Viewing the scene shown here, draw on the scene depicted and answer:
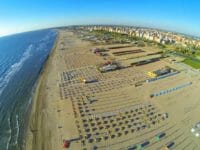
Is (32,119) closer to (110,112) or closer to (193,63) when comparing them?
(110,112)

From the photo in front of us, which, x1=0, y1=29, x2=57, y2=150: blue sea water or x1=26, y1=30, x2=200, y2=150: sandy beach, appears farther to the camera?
x1=0, y1=29, x2=57, y2=150: blue sea water

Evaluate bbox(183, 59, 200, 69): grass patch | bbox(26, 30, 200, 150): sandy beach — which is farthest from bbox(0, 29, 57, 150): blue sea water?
bbox(183, 59, 200, 69): grass patch

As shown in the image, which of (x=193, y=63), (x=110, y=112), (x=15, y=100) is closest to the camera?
(x=110, y=112)

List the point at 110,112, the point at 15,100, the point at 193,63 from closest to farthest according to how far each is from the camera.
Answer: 1. the point at 110,112
2. the point at 15,100
3. the point at 193,63

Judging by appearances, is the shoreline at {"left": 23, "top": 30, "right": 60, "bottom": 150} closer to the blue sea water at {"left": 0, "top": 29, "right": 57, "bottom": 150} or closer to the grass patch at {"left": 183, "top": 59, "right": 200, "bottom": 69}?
the blue sea water at {"left": 0, "top": 29, "right": 57, "bottom": 150}

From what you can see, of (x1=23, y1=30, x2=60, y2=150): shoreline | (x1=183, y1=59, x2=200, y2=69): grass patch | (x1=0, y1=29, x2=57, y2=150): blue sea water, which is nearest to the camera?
(x1=23, y1=30, x2=60, y2=150): shoreline

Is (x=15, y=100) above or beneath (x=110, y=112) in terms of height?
beneath

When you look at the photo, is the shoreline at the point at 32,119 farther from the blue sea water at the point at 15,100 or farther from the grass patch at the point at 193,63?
the grass patch at the point at 193,63

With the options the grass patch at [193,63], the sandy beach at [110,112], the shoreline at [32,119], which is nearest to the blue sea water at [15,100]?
the shoreline at [32,119]

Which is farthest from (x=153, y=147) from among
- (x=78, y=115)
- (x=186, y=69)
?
(x=186, y=69)

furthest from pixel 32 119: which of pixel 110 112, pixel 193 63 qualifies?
pixel 193 63

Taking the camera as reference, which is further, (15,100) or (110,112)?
(15,100)

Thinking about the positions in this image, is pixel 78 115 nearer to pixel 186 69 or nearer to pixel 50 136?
pixel 50 136
